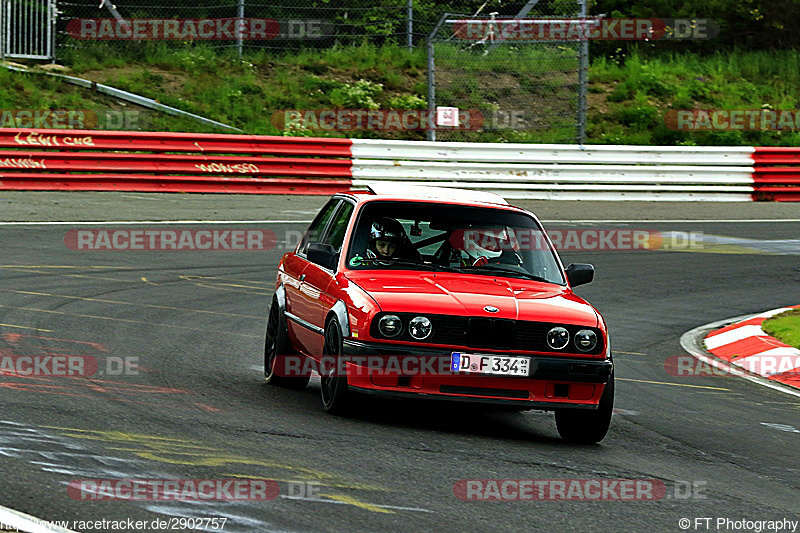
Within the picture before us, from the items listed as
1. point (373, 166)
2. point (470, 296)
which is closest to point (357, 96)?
point (373, 166)

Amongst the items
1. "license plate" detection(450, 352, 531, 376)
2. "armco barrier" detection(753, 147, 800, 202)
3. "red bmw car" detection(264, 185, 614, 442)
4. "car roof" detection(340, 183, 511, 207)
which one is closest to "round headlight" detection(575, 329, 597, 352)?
"red bmw car" detection(264, 185, 614, 442)

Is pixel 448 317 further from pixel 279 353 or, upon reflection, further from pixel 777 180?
pixel 777 180

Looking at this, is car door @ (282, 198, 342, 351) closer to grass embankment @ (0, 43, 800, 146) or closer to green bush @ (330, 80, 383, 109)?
grass embankment @ (0, 43, 800, 146)

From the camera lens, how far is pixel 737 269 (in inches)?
651

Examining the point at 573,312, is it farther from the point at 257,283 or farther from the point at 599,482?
the point at 257,283

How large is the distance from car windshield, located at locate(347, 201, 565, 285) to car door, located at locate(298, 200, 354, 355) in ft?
0.78

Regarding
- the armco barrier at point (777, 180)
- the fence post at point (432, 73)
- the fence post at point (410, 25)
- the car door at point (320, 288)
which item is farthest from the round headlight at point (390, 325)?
the fence post at point (410, 25)

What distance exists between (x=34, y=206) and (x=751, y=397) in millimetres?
12681

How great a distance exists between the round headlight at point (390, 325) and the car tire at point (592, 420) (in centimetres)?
107

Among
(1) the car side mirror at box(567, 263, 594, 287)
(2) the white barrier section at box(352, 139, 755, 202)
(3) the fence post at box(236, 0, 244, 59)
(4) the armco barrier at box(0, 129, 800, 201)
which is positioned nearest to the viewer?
(1) the car side mirror at box(567, 263, 594, 287)

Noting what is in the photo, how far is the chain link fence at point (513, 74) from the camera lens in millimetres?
24391

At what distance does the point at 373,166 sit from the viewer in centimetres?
2212

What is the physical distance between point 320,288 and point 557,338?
5.62 ft

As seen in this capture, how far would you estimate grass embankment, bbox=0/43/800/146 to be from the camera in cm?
2648
